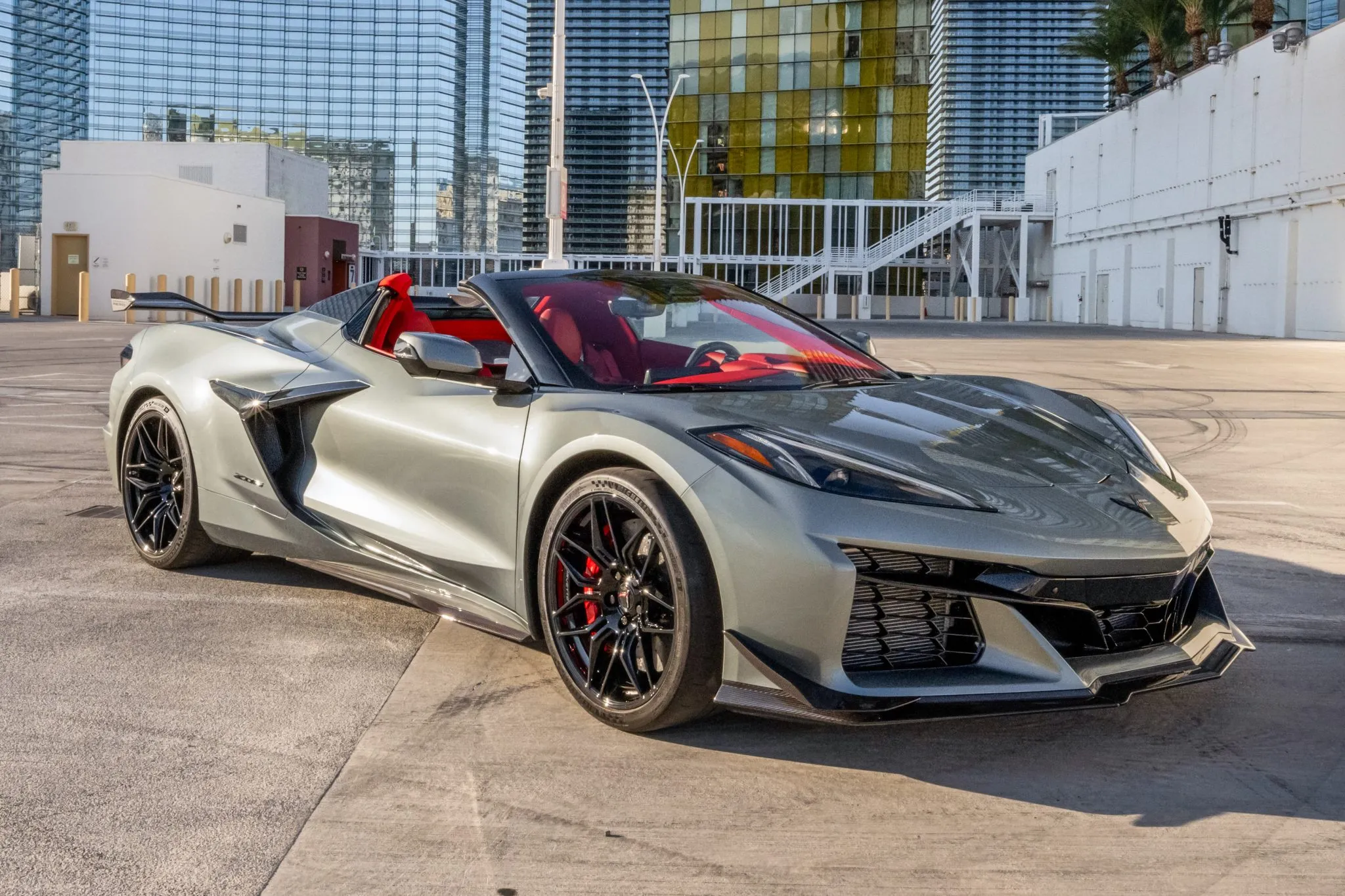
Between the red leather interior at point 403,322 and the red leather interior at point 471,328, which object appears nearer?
the red leather interior at point 403,322

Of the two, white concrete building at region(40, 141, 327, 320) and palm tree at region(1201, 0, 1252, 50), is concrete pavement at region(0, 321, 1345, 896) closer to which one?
white concrete building at region(40, 141, 327, 320)

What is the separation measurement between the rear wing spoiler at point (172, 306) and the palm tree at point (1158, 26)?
51604mm

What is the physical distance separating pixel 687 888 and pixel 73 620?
2889 millimetres

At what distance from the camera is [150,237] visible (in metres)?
45.0

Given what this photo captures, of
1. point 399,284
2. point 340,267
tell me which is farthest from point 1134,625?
point 340,267

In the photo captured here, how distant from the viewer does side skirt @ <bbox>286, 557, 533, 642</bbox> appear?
3961 millimetres

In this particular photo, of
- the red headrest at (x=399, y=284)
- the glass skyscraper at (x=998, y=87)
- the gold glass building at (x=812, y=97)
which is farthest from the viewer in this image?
the glass skyscraper at (x=998, y=87)

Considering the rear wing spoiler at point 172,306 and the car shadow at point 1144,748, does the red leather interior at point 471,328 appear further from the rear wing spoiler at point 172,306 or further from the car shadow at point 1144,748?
the car shadow at point 1144,748

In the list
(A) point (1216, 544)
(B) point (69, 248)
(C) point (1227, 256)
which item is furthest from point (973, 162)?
(A) point (1216, 544)

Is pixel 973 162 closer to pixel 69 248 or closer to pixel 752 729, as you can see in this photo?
pixel 69 248

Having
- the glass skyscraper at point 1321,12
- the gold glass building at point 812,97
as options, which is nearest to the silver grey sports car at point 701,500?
the glass skyscraper at point 1321,12

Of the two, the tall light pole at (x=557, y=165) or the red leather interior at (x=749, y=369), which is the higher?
the tall light pole at (x=557, y=165)

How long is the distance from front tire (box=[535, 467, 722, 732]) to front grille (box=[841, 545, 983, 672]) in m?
0.34

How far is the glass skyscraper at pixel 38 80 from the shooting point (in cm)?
12056
